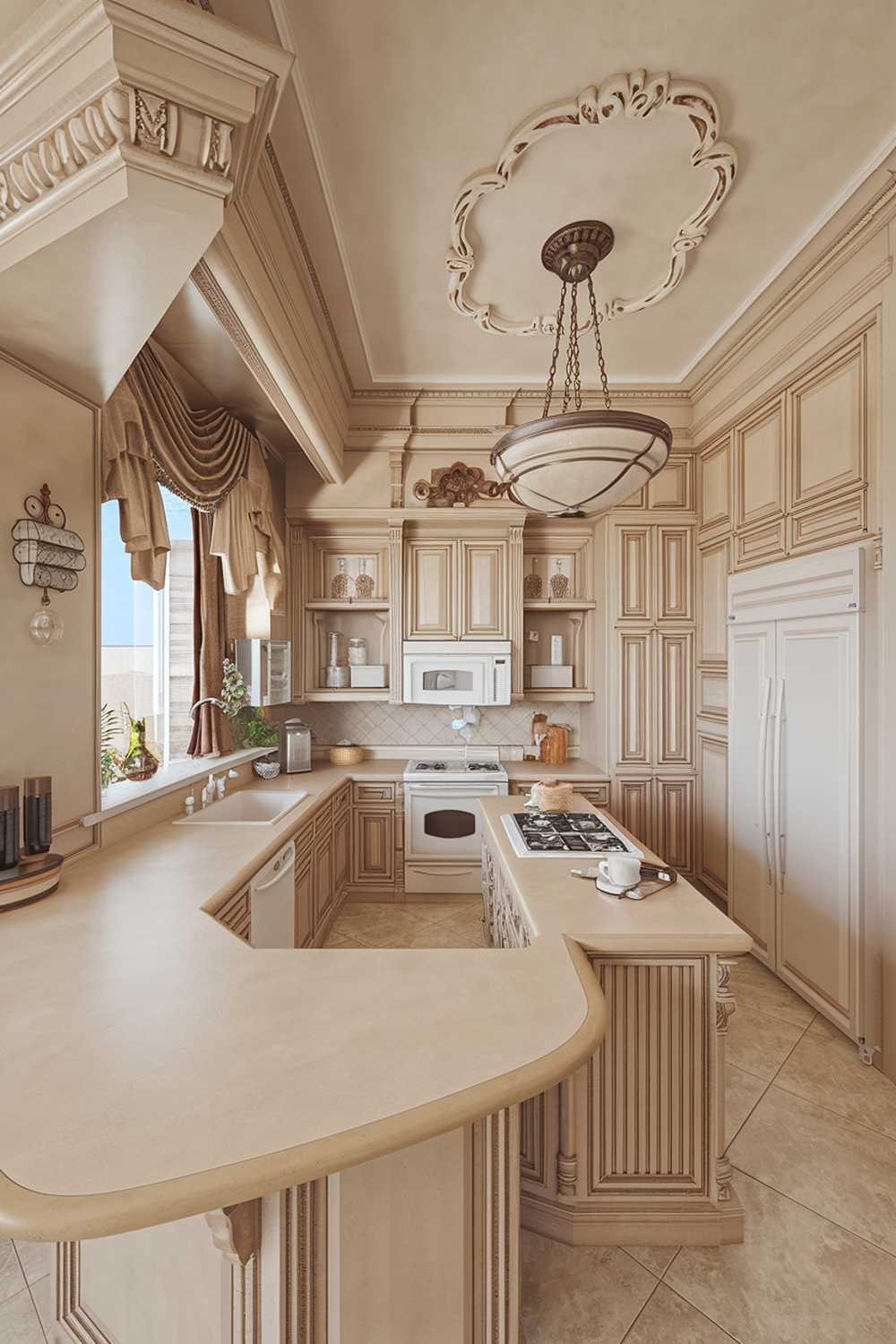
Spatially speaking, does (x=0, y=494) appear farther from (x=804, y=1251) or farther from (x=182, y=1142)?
(x=804, y=1251)

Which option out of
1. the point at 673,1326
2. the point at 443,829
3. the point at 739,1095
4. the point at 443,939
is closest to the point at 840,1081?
the point at 739,1095

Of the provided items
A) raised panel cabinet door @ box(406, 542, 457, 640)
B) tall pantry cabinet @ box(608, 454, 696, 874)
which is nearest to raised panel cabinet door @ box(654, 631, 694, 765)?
tall pantry cabinet @ box(608, 454, 696, 874)

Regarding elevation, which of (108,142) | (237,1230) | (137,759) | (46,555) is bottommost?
(237,1230)

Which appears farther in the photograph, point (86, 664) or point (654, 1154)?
point (86, 664)

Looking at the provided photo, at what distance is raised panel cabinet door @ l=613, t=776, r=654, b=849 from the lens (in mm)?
3814

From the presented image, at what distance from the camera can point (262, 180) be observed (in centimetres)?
189

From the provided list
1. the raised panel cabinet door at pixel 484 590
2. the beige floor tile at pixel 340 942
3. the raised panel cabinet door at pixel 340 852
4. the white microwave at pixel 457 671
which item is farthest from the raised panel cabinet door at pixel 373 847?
the raised panel cabinet door at pixel 484 590

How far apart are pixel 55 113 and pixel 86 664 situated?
57.4 inches

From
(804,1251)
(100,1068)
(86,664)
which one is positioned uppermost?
(86,664)

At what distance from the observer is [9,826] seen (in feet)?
5.29

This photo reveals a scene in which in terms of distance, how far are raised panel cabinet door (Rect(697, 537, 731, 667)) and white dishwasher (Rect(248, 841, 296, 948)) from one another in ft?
8.75

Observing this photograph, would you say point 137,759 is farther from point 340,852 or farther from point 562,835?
point 562,835

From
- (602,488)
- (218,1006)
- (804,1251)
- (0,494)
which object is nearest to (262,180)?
(0,494)

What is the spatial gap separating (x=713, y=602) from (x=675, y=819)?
141 cm
